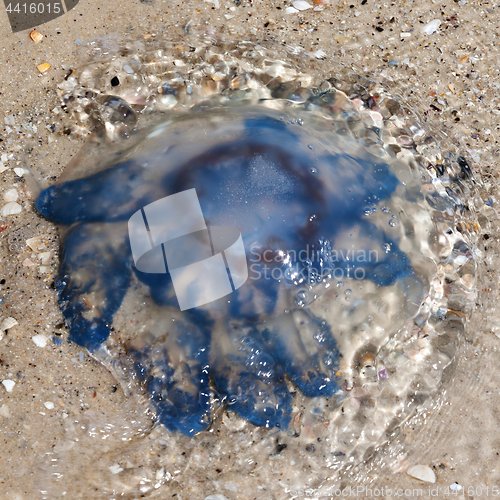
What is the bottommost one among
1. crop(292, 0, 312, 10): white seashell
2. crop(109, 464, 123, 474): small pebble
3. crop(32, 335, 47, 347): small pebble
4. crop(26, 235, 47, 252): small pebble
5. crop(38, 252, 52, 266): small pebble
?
crop(109, 464, 123, 474): small pebble

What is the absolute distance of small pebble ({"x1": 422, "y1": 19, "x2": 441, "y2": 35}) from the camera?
3910mm

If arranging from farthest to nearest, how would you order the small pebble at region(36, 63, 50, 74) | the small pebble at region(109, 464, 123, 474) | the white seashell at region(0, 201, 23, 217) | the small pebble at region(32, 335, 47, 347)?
the small pebble at region(36, 63, 50, 74) < the white seashell at region(0, 201, 23, 217) < the small pebble at region(32, 335, 47, 347) < the small pebble at region(109, 464, 123, 474)

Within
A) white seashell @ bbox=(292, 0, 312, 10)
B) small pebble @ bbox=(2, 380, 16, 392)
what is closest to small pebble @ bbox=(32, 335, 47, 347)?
small pebble @ bbox=(2, 380, 16, 392)

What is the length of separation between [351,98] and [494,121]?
3.79ft

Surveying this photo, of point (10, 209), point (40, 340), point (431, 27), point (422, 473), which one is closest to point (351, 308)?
point (422, 473)

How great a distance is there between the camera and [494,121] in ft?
12.1

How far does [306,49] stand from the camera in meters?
3.77

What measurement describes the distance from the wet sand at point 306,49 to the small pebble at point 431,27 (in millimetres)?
39

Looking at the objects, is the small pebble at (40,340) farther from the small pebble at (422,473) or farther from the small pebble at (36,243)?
the small pebble at (422,473)

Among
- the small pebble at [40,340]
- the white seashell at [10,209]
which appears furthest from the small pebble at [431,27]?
the small pebble at [40,340]

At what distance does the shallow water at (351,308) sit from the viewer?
9.34 feet

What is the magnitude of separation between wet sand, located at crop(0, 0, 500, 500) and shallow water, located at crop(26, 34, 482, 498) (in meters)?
0.13

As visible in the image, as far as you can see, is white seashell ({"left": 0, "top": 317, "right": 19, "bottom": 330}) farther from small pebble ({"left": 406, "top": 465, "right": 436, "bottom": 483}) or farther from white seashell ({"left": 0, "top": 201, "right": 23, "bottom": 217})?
small pebble ({"left": 406, "top": 465, "right": 436, "bottom": 483})

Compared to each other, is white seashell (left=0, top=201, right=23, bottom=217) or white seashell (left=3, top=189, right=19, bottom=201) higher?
white seashell (left=3, top=189, right=19, bottom=201)
